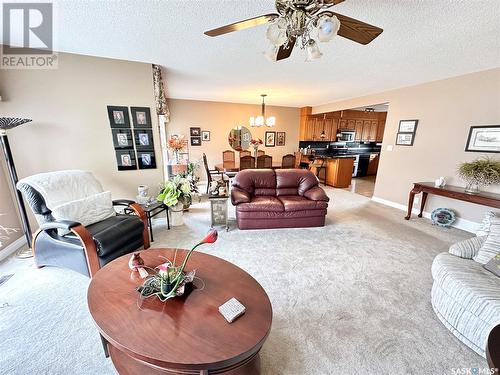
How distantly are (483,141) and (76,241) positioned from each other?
5575mm

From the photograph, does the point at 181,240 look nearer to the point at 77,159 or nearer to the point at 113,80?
the point at 77,159

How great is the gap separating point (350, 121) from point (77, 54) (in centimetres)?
757

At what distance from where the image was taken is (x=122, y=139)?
9.84ft

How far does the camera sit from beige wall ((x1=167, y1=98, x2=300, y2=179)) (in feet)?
19.4

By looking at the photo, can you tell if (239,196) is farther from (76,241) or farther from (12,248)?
(12,248)

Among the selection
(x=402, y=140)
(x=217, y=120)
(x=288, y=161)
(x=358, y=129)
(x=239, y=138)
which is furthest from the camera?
(x=358, y=129)

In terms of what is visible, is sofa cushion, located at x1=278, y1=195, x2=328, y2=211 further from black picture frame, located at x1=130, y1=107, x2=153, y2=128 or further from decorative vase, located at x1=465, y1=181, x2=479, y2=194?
black picture frame, located at x1=130, y1=107, x2=153, y2=128

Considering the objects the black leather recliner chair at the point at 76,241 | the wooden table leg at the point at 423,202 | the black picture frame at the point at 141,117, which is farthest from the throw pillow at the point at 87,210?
the wooden table leg at the point at 423,202

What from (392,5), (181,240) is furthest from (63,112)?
(392,5)

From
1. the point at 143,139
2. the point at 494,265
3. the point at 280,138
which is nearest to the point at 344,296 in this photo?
the point at 494,265

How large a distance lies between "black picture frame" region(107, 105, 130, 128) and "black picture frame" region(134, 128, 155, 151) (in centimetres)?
17

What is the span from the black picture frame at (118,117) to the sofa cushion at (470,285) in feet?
13.1

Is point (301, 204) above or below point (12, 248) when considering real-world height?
above

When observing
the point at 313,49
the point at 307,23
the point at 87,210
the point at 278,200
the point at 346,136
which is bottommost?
the point at 278,200
